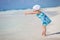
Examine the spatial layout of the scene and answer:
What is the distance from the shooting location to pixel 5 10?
3.52 m

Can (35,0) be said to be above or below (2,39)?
above

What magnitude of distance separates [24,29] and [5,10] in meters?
1.14

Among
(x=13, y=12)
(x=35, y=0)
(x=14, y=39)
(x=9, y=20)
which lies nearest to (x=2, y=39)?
(x=14, y=39)

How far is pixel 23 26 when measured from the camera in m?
2.62

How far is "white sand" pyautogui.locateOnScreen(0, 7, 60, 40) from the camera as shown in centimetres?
226

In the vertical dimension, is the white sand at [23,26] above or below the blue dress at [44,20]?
below

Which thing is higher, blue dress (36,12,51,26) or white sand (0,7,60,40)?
blue dress (36,12,51,26)

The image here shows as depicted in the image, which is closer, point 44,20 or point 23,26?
point 44,20

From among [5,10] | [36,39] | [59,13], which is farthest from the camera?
[5,10]

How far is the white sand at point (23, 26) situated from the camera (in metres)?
2.26

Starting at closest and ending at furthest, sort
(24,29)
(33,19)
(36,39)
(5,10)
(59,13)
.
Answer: (36,39) < (24,29) < (33,19) < (59,13) < (5,10)

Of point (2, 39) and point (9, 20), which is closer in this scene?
point (2, 39)

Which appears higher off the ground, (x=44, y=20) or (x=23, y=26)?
(x=44, y=20)

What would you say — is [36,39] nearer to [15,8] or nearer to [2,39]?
[2,39]
